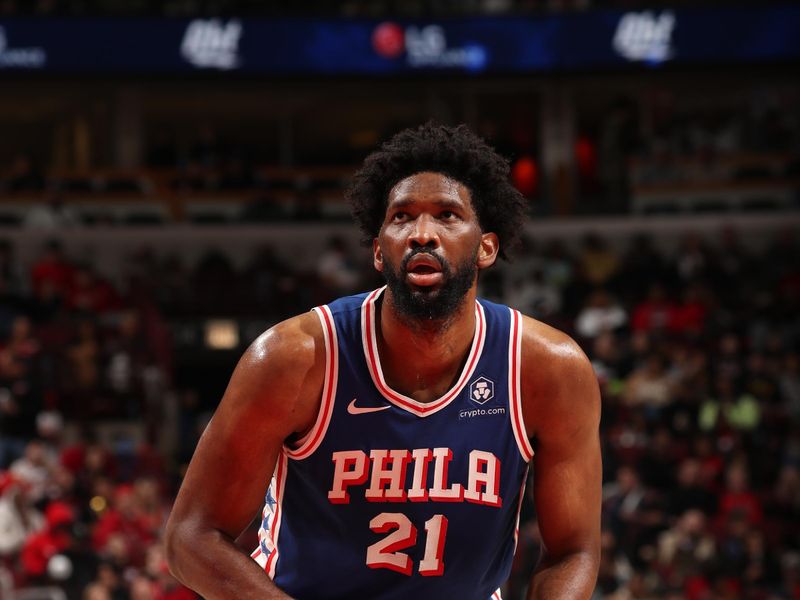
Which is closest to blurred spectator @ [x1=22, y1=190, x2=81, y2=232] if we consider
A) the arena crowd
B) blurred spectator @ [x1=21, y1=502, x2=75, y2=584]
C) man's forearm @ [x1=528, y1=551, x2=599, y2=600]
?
the arena crowd

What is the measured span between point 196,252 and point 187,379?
253 cm

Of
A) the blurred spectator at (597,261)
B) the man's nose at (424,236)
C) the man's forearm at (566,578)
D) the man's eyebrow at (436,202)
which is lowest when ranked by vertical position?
the blurred spectator at (597,261)

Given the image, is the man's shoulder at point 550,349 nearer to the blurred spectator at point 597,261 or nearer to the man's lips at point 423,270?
the man's lips at point 423,270

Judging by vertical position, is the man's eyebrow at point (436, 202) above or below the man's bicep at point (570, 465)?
above

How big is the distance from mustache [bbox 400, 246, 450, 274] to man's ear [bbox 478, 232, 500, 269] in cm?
19

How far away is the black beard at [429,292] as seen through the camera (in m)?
3.26

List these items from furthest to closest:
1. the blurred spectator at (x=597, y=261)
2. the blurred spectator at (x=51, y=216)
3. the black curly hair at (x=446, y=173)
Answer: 1. the blurred spectator at (x=51, y=216)
2. the blurred spectator at (x=597, y=261)
3. the black curly hair at (x=446, y=173)

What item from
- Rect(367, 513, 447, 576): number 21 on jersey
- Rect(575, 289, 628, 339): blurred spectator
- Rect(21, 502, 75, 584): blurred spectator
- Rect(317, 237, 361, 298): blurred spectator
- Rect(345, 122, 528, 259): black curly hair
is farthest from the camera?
Rect(317, 237, 361, 298): blurred spectator

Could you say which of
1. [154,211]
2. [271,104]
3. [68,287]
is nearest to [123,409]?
[68,287]

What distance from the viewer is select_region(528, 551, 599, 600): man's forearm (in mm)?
3439

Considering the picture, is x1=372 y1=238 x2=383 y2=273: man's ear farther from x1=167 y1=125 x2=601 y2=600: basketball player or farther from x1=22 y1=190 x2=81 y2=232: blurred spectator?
x1=22 y1=190 x2=81 y2=232: blurred spectator

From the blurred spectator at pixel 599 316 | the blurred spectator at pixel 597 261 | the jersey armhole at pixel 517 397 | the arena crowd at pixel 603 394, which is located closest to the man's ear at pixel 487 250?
the jersey armhole at pixel 517 397

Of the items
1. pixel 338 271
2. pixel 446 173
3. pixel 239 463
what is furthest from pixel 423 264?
pixel 338 271

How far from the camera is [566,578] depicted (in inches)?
137
